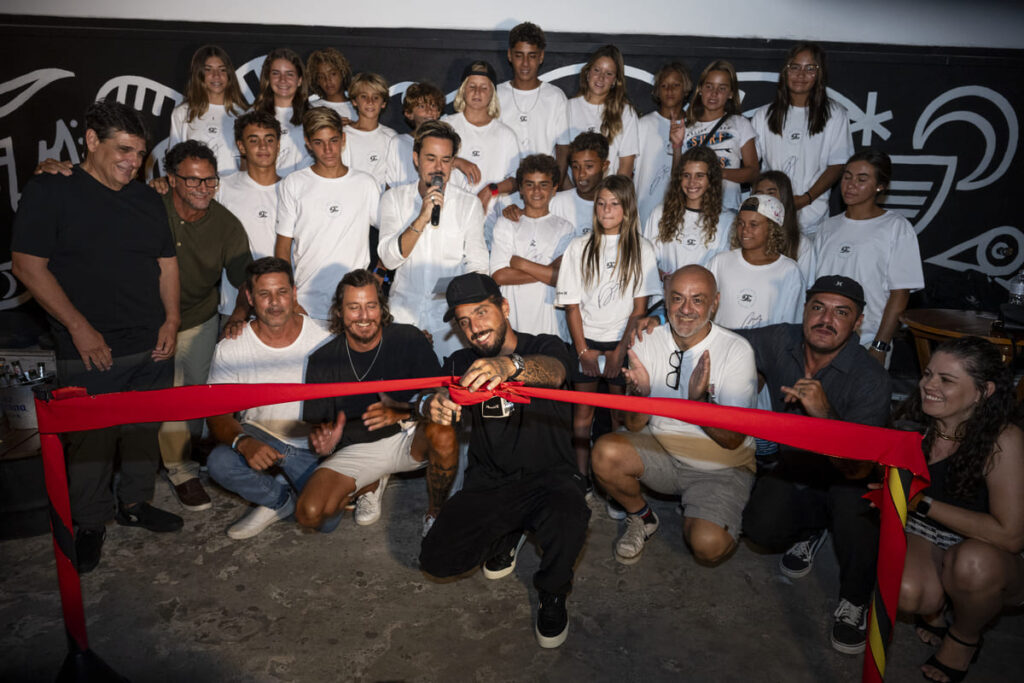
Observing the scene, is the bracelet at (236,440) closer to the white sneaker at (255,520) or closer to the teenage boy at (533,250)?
the white sneaker at (255,520)

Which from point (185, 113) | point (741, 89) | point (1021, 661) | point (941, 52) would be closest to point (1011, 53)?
point (941, 52)

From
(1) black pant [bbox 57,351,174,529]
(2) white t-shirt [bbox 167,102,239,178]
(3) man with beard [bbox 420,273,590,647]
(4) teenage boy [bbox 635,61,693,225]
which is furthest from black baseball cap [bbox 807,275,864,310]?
(2) white t-shirt [bbox 167,102,239,178]

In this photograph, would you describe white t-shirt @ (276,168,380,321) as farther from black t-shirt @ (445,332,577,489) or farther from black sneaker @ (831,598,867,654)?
black sneaker @ (831,598,867,654)

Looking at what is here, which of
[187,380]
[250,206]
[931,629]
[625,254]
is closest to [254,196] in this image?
[250,206]

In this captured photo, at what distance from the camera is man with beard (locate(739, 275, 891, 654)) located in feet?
10.3

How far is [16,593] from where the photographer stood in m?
3.33

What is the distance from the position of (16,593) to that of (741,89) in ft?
20.1

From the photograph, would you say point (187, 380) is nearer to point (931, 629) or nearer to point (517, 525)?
point (517, 525)

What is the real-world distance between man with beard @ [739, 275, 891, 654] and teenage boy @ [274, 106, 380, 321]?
112 inches

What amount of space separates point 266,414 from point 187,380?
0.84 m

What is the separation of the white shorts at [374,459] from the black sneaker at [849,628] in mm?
2234

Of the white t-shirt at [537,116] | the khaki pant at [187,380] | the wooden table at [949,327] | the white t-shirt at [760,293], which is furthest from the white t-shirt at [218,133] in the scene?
the wooden table at [949,327]

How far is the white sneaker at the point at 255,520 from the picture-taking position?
382 centimetres

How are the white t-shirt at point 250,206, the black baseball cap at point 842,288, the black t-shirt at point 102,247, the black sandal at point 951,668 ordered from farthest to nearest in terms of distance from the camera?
the white t-shirt at point 250,206, the black baseball cap at point 842,288, the black t-shirt at point 102,247, the black sandal at point 951,668
